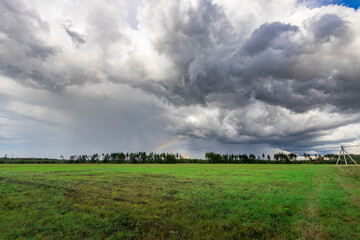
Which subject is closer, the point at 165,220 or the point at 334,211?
the point at 165,220

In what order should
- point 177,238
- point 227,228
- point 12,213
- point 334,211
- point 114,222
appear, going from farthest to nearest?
1. point 334,211
2. point 12,213
3. point 114,222
4. point 227,228
5. point 177,238

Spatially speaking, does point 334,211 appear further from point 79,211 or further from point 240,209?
point 79,211

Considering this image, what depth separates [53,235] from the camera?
7.54 m

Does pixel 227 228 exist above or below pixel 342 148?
below

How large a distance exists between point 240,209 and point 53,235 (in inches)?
409

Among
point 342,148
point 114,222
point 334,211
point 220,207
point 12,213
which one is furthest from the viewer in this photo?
point 342,148

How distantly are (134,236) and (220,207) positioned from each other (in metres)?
6.39

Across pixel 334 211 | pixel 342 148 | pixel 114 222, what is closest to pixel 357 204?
pixel 334 211

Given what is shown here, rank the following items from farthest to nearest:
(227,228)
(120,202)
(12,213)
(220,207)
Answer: (120,202) < (220,207) < (12,213) < (227,228)

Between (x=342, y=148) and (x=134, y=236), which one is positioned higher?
(x=342, y=148)

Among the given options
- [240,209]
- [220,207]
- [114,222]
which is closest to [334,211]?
[240,209]

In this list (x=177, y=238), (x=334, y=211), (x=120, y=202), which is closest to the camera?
(x=177, y=238)

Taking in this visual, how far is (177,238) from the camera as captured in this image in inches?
290

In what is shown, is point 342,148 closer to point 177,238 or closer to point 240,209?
point 240,209
